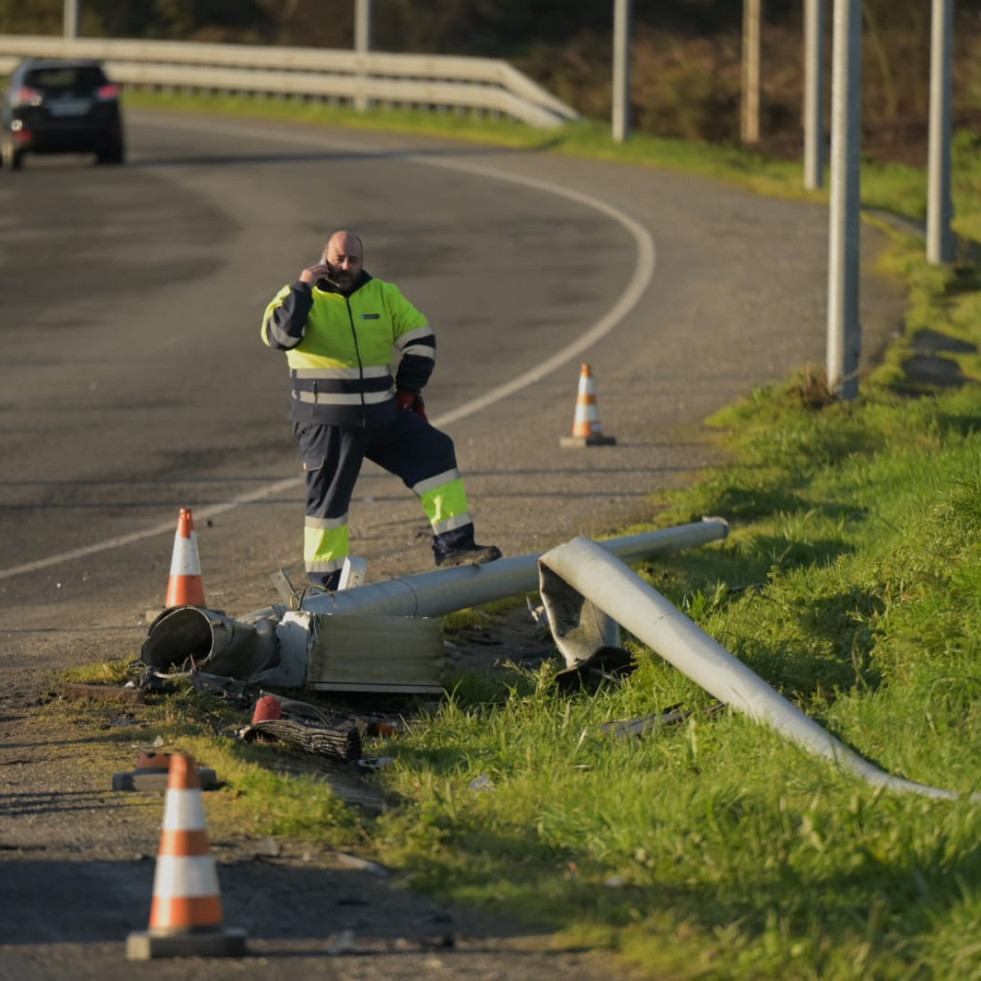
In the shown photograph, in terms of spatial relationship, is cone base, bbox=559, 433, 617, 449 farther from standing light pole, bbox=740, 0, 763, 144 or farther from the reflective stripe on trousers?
standing light pole, bbox=740, 0, 763, 144

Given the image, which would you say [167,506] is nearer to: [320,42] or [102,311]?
[102,311]

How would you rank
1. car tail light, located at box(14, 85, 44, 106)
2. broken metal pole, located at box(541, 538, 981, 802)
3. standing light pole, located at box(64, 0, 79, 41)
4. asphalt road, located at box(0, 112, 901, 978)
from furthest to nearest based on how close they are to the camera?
1. standing light pole, located at box(64, 0, 79, 41)
2. car tail light, located at box(14, 85, 44, 106)
3. asphalt road, located at box(0, 112, 901, 978)
4. broken metal pole, located at box(541, 538, 981, 802)

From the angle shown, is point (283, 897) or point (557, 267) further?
point (557, 267)

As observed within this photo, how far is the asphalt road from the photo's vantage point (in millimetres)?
10344

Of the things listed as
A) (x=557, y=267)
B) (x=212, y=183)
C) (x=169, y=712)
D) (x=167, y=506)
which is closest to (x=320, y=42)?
(x=212, y=183)

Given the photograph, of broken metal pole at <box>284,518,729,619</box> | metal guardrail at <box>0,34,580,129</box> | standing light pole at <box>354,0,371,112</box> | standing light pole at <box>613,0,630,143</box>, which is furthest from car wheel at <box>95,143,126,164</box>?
broken metal pole at <box>284,518,729,619</box>

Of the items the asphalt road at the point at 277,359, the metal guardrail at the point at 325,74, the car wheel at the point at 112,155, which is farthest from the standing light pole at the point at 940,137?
the car wheel at the point at 112,155

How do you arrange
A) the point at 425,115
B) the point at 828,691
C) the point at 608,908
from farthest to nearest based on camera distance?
the point at 425,115 < the point at 828,691 < the point at 608,908

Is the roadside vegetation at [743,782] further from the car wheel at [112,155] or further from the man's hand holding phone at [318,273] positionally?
the car wheel at [112,155]

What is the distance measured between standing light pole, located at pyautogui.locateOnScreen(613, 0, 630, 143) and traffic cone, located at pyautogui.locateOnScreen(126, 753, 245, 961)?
3057 centimetres

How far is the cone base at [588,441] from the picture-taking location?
14562 millimetres

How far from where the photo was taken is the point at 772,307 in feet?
67.4

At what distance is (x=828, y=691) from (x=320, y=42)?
5189 centimetres

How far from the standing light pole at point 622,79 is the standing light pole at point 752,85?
638cm
